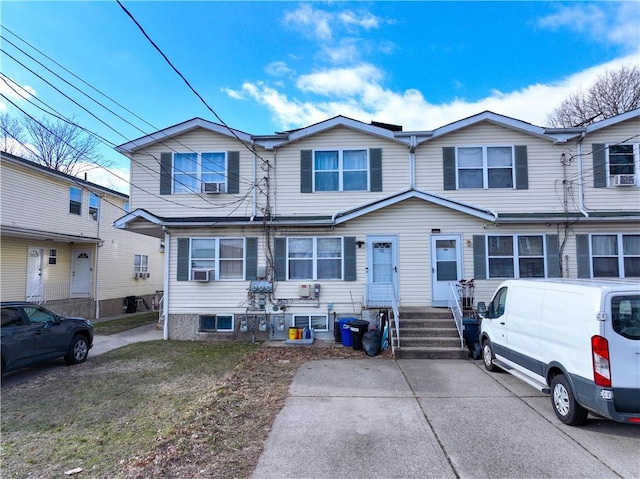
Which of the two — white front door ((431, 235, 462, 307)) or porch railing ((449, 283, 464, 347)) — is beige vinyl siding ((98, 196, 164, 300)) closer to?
white front door ((431, 235, 462, 307))

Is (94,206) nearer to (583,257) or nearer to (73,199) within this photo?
(73,199)

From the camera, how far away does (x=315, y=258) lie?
11.0m

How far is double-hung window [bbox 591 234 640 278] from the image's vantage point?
34.6 feet

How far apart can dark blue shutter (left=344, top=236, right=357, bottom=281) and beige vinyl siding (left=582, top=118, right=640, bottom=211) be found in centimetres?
736

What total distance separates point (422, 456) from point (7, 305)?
326 inches

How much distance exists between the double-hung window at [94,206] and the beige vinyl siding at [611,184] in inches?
820

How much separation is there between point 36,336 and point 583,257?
47.3ft

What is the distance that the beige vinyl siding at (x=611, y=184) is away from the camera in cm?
1084

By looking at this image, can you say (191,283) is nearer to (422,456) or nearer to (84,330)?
(84,330)

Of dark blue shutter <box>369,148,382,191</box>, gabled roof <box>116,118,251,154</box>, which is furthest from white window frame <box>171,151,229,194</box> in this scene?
dark blue shutter <box>369,148,382,191</box>

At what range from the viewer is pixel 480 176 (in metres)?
11.2

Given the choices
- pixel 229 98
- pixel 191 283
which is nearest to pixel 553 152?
pixel 229 98

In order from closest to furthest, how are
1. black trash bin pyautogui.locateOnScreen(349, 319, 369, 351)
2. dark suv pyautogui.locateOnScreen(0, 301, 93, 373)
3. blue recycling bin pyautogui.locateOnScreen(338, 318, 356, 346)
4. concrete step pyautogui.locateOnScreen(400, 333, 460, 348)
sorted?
1. dark suv pyautogui.locateOnScreen(0, 301, 93, 373)
2. concrete step pyautogui.locateOnScreen(400, 333, 460, 348)
3. black trash bin pyautogui.locateOnScreen(349, 319, 369, 351)
4. blue recycling bin pyautogui.locateOnScreen(338, 318, 356, 346)

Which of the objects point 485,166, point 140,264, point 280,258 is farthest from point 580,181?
point 140,264
